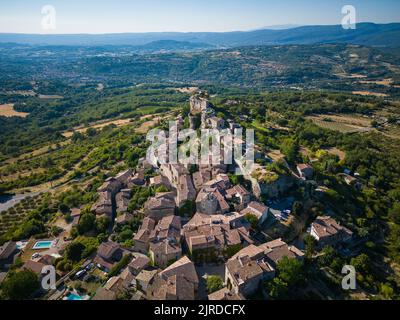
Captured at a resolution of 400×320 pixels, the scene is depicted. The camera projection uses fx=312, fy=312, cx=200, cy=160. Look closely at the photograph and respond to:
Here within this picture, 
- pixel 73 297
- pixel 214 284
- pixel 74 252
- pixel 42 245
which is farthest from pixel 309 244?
pixel 42 245

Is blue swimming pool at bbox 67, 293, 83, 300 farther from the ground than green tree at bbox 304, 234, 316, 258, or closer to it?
closer to it

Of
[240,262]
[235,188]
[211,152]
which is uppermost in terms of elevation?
[211,152]

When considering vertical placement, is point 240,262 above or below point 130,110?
below

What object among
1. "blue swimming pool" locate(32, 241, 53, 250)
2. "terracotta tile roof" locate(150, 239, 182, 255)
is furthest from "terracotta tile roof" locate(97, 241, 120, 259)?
"blue swimming pool" locate(32, 241, 53, 250)

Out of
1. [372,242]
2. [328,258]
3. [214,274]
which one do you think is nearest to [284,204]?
[328,258]

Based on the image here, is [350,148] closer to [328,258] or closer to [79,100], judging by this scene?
[328,258]

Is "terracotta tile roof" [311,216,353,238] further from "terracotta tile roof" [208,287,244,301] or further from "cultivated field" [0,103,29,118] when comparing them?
"cultivated field" [0,103,29,118]

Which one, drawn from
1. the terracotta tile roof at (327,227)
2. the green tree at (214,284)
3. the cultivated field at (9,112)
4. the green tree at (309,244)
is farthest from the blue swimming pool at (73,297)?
the cultivated field at (9,112)

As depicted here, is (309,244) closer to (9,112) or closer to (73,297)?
(73,297)
